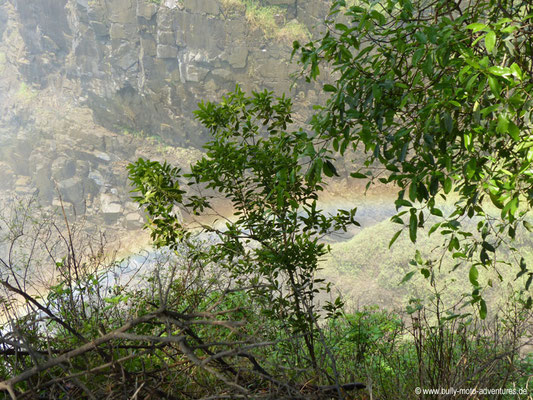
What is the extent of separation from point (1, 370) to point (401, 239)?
6.86 metres

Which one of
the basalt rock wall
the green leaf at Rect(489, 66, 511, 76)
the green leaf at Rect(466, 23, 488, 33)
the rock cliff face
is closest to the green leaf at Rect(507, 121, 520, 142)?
the green leaf at Rect(489, 66, 511, 76)

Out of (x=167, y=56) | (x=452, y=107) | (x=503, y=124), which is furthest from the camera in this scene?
(x=167, y=56)

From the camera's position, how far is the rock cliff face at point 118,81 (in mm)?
11367

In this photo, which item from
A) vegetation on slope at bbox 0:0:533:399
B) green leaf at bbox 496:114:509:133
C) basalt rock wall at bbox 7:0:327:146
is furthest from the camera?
basalt rock wall at bbox 7:0:327:146

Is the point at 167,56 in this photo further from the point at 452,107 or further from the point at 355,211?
the point at 452,107

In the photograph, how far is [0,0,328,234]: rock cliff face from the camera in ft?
37.3

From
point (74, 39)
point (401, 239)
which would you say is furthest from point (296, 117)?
point (74, 39)

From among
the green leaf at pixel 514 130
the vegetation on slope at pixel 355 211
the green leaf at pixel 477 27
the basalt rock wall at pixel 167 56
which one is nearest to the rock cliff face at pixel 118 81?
the basalt rock wall at pixel 167 56

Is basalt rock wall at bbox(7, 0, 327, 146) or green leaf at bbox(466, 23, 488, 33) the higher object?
basalt rock wall at bbox(7, 0, 327, 146)

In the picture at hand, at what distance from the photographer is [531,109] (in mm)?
1064

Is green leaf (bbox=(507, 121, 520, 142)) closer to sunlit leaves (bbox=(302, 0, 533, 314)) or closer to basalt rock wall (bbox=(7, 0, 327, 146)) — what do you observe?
sunlit leaves (bbox=(302, 0, 533, 314))

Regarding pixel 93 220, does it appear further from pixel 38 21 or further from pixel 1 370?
pixel 1 370

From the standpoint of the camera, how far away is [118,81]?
12.5 meters

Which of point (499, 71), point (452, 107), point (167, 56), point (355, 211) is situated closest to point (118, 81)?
point (167, 56)
